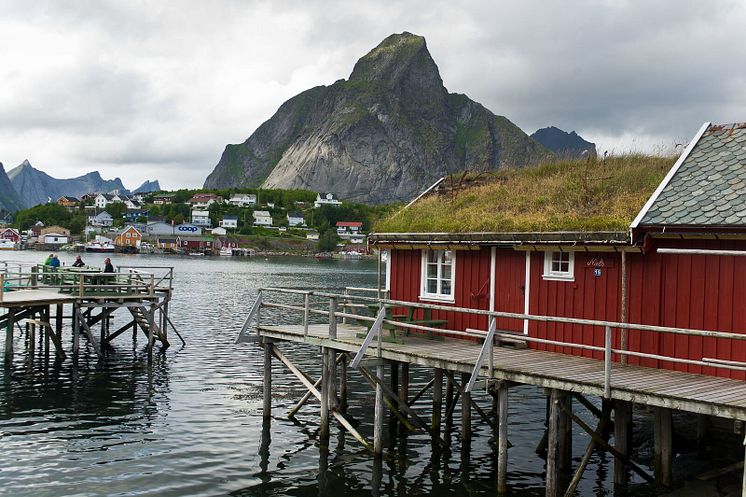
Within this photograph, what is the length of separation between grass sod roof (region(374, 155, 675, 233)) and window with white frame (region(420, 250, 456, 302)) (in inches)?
30.5

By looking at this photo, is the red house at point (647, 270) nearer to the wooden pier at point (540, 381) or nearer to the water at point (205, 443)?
the wooden pier at point (540, 381)

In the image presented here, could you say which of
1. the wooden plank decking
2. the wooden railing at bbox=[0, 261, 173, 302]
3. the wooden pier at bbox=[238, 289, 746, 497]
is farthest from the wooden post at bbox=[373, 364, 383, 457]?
the wooden railing at bbox=[0, 261, 173, 302]

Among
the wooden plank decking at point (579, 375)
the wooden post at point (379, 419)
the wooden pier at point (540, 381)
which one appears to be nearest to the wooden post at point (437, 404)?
the wooden pier at point (540, 381)

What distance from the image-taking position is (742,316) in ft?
49.1

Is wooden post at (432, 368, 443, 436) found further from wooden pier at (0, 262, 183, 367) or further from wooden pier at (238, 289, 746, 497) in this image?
wooden pier at (0, 262, 183, 367)

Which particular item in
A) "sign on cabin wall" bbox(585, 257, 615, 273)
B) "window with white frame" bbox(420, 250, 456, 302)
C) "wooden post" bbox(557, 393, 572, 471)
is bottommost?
"wooden post" bbox(557, 393, 572, 471)

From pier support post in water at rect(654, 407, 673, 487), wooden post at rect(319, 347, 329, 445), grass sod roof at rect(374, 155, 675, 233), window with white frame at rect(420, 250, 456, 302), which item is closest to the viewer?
pier support post in water at rect(654, 407, 673, 487)

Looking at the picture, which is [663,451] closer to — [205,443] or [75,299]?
[205,443]

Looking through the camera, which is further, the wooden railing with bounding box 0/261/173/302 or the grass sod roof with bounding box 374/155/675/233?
the wooden railing with bounding box 0/261/173/302

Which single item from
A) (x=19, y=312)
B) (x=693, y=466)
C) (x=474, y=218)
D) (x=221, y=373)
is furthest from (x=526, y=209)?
(x=19, y=312)

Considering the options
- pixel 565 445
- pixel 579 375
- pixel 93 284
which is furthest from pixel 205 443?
pixel 93 284

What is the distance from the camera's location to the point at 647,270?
16.5m

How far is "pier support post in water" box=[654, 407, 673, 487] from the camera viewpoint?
15.3 m

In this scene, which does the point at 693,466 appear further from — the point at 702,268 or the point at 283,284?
the point at 283,284
